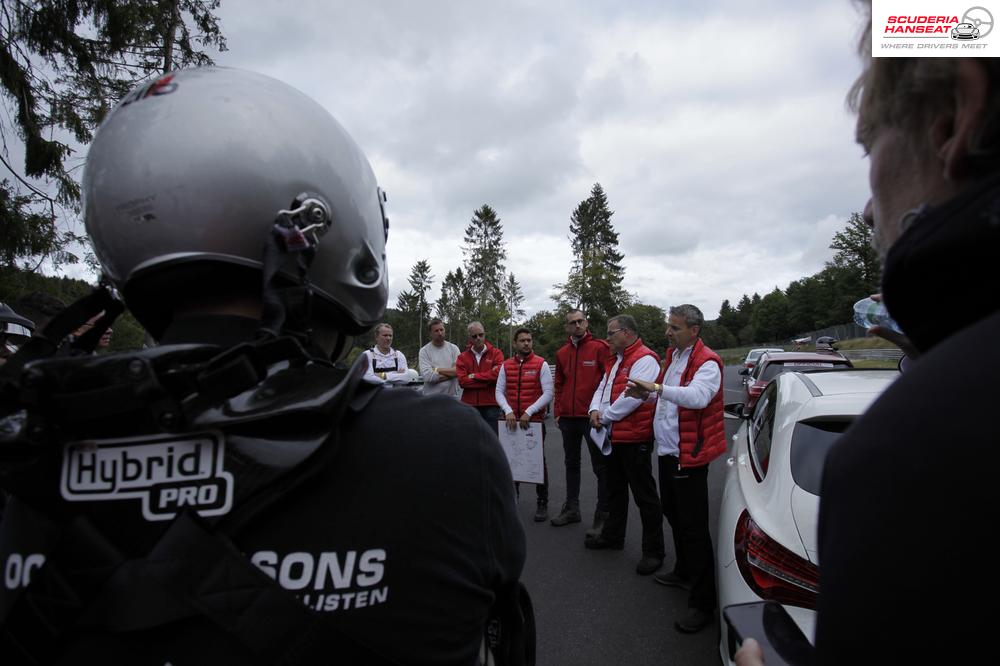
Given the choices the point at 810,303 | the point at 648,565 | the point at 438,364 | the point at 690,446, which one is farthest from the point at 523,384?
the point at 810,303

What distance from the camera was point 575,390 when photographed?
229 inches

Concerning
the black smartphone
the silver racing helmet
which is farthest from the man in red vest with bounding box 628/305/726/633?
the silver racing helmet

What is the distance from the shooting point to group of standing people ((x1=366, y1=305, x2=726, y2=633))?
3.75 m

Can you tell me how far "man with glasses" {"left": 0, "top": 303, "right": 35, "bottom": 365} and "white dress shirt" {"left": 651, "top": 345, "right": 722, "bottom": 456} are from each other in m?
4.21

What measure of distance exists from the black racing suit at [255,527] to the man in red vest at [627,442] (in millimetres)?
3840

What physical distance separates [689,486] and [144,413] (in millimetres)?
3578

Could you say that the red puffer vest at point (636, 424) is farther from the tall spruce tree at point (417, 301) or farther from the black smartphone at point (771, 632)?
the tall spruce tree at point (417, 301)

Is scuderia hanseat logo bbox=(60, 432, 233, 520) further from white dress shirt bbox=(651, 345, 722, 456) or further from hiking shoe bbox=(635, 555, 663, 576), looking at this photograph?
hiking shoe bbox=(635, 555, 663, 576)

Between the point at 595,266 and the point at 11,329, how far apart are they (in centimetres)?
5413

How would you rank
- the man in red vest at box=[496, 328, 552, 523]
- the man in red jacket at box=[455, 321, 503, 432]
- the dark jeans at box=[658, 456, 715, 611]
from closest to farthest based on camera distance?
1. the dark jeans at box=[658, 456, 715, 611]
2. the man in red vest at box=[496, 328, 552, 523]
3. the man in red jacket at box=[455, 321, 503, 432]

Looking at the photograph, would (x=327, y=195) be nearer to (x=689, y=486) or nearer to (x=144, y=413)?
(x=144, y=413)

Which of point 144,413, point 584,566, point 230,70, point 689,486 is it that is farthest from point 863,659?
point 584,566

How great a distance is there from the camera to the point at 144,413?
2.65ft

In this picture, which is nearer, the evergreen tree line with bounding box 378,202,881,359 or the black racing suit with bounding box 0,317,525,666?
the black racing suit with bounding box 0,317,525,666
